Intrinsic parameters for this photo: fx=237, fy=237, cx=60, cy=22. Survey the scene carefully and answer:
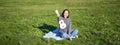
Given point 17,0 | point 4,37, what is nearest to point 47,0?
point 17,0

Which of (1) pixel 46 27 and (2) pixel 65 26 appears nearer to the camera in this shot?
(2) pixel 65 26

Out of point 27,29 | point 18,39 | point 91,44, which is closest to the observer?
point 91,44

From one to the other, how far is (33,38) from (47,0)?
1250 inches

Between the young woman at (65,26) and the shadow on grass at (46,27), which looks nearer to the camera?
the young woman at (65,26)

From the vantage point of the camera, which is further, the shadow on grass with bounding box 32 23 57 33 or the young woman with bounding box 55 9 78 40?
the shadow on grass with bounding box 32 23 57 33

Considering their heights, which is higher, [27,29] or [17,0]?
[27,29]

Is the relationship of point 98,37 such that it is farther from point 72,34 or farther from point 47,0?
point 47,0

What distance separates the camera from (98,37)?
1550 cm

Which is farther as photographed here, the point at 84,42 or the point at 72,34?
the point at 72,34

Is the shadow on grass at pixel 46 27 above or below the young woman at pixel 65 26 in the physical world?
below

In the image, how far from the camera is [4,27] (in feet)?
62.0

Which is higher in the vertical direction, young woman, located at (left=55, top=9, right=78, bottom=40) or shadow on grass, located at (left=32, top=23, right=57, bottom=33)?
young woman, located at (left=55, top=9, right=78, bottom=40)

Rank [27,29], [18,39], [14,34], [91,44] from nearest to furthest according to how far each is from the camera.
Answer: [91,44], [18,39], [14,34], [27,29]

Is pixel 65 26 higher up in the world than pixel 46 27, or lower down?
higher up
